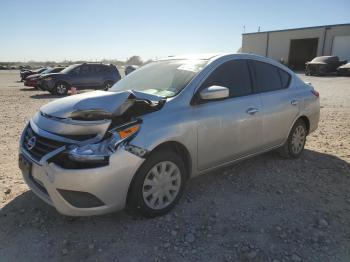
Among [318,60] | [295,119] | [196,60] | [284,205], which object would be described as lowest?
[318,60]

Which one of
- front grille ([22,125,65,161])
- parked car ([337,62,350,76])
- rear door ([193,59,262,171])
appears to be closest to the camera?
front grille ([22,125,65,161])

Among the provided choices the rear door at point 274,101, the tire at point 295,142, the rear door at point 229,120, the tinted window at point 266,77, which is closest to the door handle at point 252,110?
the rear door at point 229,120

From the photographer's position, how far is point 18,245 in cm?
306

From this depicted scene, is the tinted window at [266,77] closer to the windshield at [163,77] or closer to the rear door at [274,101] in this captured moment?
the rear door at [274,101]

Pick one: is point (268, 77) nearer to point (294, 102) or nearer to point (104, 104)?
point (294, 102)

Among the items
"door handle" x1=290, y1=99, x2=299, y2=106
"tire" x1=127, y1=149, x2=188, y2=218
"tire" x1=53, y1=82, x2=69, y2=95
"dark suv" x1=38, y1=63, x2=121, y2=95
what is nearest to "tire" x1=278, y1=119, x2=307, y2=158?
"door handle" x1=290, y1=99, x2=299, y2=106

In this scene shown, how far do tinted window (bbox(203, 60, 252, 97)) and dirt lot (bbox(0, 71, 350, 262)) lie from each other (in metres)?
1.22

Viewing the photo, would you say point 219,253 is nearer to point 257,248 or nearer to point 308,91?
point 257,248

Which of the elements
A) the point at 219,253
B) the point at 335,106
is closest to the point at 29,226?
the point at 219,253

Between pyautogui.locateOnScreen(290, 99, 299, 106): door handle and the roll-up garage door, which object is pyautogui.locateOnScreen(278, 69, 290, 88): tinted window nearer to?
pyautogui.locateOnScreen(290, 99, 299, 106): door handle

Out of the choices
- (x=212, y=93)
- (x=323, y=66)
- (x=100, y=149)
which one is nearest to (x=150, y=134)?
(x=100, y=149)

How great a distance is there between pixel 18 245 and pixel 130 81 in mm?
2433

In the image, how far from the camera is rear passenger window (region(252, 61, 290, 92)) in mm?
4629

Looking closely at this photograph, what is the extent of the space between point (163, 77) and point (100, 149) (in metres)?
1.56
